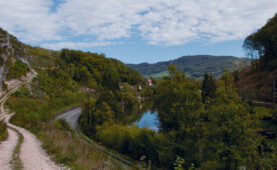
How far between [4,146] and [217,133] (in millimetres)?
12792

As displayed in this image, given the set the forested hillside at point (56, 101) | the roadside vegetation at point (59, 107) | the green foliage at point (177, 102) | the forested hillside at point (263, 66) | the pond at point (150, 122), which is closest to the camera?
the roadside vegetation at point (59, 107)

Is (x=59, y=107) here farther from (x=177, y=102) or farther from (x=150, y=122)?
(x=177, y=102)

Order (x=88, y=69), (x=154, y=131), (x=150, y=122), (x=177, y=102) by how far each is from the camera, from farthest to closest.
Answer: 1. (x=88, y=69)
2. (x=150, y=122)
3. (x=154, y=131)
4. (x=177, y=102)

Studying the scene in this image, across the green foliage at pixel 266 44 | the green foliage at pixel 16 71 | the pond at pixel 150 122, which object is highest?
the green foliage at pixel 266 44

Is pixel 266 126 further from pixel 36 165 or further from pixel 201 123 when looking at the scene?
pixel 36 165

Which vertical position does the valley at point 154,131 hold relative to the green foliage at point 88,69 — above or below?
below

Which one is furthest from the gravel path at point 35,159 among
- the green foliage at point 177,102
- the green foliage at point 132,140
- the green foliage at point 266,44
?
the green foliage at point 266,44

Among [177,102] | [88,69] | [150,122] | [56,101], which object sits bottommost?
[150,122]

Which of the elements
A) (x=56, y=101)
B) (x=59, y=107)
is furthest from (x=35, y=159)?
(x=56, y=101)

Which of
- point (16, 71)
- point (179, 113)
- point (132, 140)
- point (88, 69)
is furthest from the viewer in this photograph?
point (88, 69)

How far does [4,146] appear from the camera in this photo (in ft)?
40.5

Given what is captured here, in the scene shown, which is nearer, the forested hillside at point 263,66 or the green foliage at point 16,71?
the green foliage at point 16,71

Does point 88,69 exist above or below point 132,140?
above

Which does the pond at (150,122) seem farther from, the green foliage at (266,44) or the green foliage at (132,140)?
the green foliage at (266,44)
